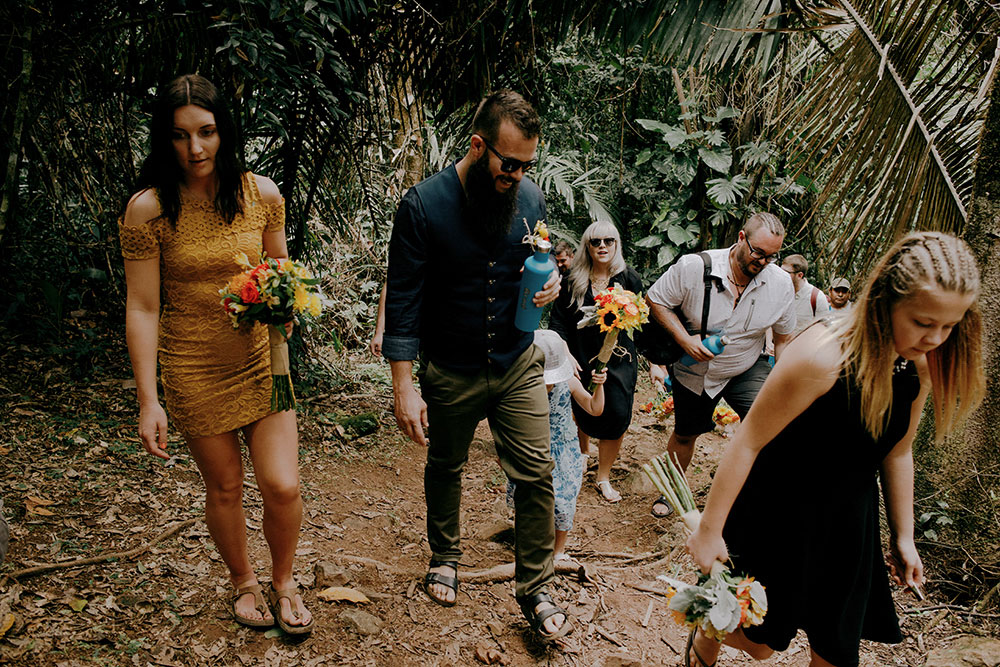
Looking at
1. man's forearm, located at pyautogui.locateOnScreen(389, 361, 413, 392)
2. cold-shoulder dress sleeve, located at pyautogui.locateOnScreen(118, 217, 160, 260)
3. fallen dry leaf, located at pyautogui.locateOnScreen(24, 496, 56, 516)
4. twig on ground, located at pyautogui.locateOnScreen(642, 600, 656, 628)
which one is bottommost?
twig on ground, located at pyautogui.locateOnScreen(642, 600, 656, 628)

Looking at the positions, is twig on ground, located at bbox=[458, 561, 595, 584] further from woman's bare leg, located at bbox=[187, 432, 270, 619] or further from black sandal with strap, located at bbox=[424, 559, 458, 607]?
woman's bare leg, located at bbox=[187, 432, 270, 619]

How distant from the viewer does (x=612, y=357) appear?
5012mm

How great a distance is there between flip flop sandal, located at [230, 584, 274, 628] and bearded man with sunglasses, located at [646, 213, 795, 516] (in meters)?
3.01

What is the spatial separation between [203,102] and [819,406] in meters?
2.50

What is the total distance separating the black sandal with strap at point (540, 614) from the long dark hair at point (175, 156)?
2225mm

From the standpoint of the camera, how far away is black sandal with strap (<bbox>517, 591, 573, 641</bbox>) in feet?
10.7

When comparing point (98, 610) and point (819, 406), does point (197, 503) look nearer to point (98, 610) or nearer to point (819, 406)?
point (98, 610)

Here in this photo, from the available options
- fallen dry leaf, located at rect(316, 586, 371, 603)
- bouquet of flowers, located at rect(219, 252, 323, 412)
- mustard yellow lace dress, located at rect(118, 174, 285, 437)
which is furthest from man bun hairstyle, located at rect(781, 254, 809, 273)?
mustard yellow lace dress, located at rect(118, 174, 285, 437)

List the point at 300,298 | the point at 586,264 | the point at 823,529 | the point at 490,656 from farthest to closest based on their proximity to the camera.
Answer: the point at 586,264
the point at 490,656
the point at 300,298
the point at 823,529

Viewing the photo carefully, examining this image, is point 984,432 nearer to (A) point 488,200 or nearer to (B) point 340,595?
(A) point 488,200

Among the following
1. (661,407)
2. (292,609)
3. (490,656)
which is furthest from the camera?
(661,407)

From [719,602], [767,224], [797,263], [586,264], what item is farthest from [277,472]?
[797,263]

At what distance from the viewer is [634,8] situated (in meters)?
4.05

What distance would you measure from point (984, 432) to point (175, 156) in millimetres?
4167
